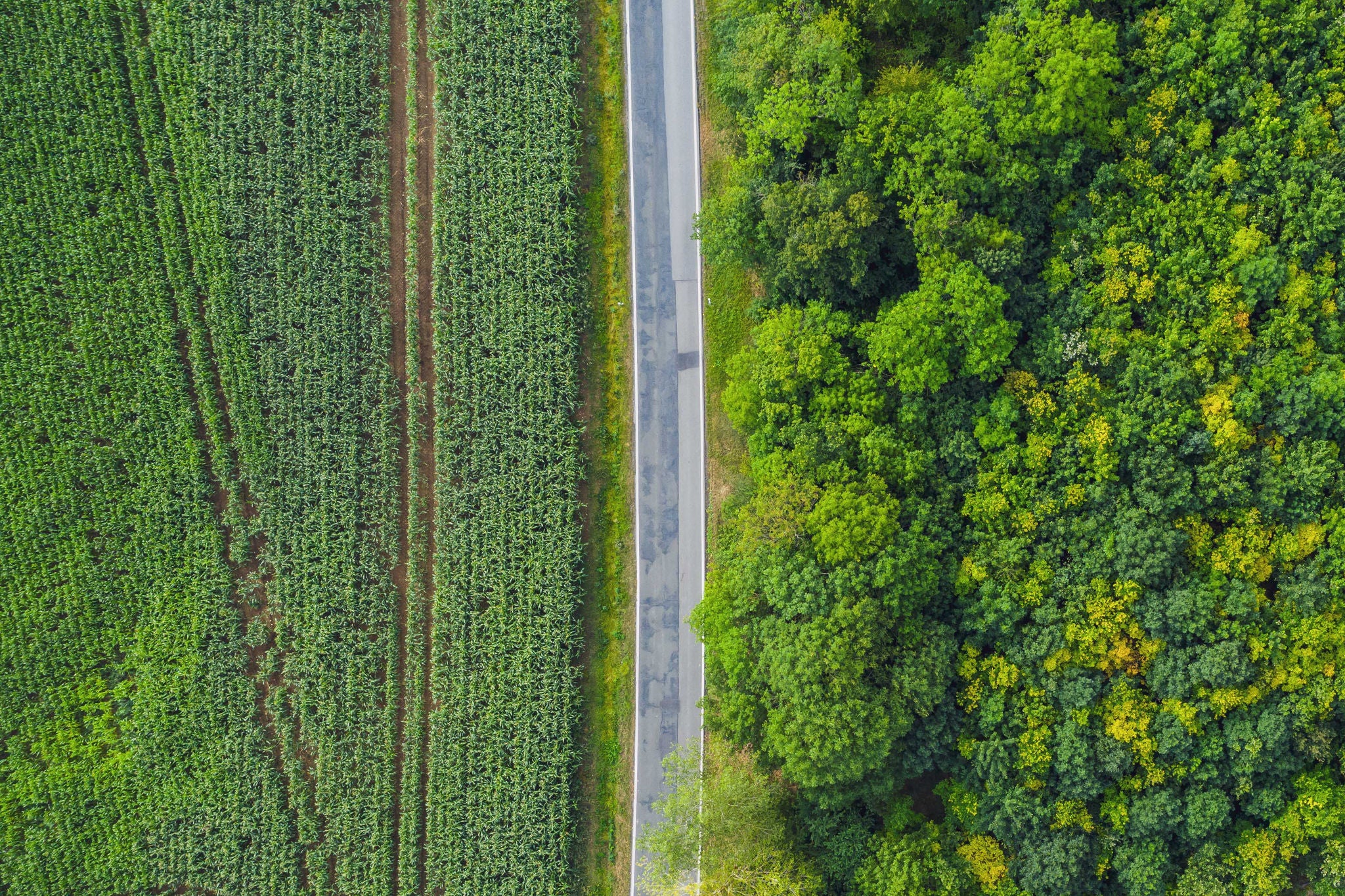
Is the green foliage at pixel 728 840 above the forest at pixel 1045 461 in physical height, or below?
below

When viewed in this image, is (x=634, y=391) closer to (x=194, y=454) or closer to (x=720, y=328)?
(x=720, y=328)

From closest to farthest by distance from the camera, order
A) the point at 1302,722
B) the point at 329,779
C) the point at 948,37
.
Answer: the point at 1302,722 < the point at 948,37 < the point at 329,779

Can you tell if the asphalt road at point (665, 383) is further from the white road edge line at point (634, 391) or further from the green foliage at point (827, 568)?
the green foliage at point (827, 568)

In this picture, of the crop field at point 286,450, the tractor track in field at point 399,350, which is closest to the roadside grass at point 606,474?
the crop field at point 286,450

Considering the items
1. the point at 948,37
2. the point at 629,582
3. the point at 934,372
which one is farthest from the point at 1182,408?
the point at 629,582

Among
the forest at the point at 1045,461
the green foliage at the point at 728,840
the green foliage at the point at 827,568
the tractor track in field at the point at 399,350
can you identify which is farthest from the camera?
the tractor track in field at the point at 399,350

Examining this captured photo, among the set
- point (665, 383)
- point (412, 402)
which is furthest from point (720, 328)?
point (412, 402)

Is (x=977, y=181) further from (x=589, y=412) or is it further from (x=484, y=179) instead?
(x=484, y=179)
